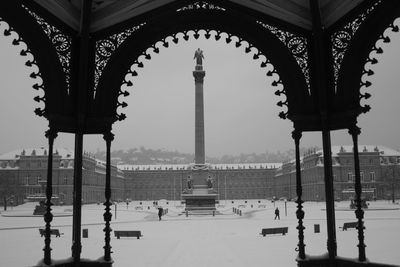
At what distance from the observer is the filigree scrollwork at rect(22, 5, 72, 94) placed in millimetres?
→ 7176

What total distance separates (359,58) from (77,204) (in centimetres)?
569

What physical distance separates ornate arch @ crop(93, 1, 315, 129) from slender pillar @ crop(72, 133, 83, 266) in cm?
74

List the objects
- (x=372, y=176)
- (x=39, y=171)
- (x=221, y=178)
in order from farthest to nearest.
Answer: (x=221, y=178) < (x=372, y=176) < (x=39, y=171)

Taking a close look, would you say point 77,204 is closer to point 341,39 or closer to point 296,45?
point 296,45

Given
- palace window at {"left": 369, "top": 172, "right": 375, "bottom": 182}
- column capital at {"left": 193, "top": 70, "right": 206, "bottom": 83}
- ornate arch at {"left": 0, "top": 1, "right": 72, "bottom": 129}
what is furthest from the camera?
palace window at {"left": 369, "top": 172, "right": 375, "bottom": 182}

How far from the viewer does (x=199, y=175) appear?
4875 cm

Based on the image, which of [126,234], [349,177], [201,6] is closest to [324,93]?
[201,6]

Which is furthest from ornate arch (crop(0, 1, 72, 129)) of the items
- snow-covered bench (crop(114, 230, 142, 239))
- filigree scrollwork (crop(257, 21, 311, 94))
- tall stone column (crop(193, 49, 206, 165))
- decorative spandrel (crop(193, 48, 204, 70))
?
decorative spandrel (crop(193, 48, 204, 70))

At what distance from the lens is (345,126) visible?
7.67m

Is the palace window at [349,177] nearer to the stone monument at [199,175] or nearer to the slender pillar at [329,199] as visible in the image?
the stone monument at [199,175]

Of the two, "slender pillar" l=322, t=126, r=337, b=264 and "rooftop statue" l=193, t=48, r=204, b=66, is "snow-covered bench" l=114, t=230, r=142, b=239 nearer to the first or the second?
"slender pillar" l=322, t=126, r=337, b=264

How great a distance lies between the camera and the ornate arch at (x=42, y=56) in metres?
6.69

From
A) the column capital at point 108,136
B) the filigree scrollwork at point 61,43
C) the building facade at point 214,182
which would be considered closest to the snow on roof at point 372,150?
the building facade at point 214,182

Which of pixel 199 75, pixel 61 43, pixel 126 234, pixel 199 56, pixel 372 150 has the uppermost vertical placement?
pixel 199 56
